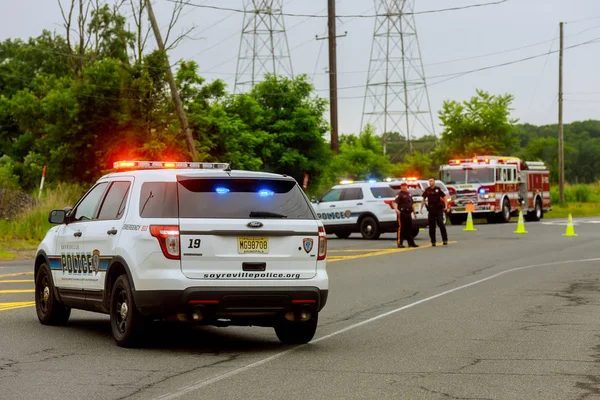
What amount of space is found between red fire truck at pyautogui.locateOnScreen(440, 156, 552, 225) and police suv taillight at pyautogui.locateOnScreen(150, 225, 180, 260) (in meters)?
34.7

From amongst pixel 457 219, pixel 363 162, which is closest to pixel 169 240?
pixel 457 219

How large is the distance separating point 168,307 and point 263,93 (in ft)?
163

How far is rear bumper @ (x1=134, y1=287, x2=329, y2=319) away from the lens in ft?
32.7

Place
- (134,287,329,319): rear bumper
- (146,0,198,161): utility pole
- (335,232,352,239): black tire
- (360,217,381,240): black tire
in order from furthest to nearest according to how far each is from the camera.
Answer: (335,232,352,239): black tire, (360,217,381,240): black tire, (146,0,198,161): utility pole, (134,287,329,319): rear bumper

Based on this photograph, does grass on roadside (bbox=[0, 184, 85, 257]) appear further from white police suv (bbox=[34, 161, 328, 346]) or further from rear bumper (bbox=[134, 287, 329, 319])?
rear bumper (bbox=[134, 287, 329, 319])

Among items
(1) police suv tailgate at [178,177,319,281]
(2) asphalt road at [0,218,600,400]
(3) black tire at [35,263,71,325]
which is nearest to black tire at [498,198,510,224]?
(2) asphalt road at [0,218,600,400]

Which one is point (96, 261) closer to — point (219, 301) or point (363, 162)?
point (219, 301)

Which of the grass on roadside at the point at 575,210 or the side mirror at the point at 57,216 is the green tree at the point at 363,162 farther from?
the side mirror at the point at 57,216

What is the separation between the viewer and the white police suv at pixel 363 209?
112 feet

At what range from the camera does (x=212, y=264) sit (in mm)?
10125

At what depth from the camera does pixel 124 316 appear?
10539 mm

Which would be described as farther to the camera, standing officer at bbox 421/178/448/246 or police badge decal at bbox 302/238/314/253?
standing officer at bbox 421/178/448/246

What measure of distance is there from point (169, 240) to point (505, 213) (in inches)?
1512

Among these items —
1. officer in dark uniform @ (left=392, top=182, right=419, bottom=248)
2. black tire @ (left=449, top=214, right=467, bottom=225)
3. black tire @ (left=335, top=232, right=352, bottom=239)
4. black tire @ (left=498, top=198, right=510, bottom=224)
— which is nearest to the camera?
officer in dark uniform @ (left=392, top=182, right=419, bottom=248)
